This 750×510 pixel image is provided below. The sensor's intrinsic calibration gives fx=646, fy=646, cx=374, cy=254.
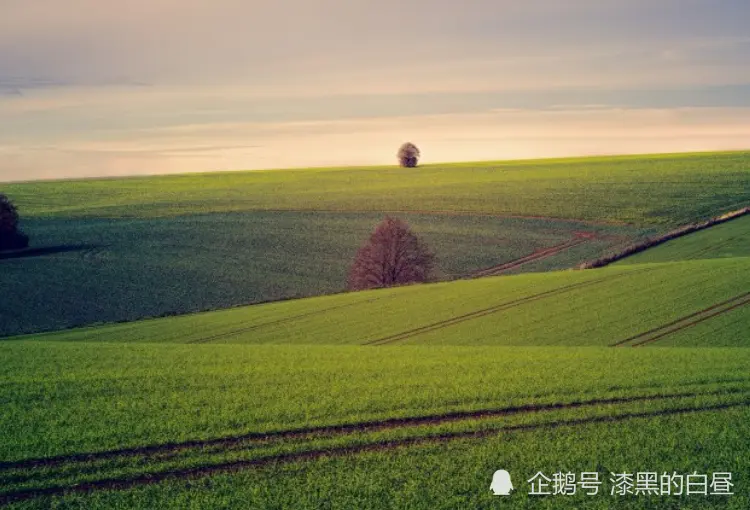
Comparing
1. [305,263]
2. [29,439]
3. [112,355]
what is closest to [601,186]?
[305,263]

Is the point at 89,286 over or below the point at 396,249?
below

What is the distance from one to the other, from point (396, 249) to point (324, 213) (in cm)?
3282

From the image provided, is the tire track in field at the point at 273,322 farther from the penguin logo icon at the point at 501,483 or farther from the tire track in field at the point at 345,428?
the penguin logo icon at the point at 501,483

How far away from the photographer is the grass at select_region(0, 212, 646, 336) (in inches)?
1603

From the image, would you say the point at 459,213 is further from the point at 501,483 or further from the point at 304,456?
the point at 501,483

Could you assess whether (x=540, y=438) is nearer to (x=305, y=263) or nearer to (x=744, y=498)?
(x=744, y=498)

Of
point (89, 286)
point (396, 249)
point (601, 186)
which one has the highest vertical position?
point (601, 186)

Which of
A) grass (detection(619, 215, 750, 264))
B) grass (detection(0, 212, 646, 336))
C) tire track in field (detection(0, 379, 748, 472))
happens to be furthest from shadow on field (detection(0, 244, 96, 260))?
tire track in field (detection(0, 379, 748, 472))

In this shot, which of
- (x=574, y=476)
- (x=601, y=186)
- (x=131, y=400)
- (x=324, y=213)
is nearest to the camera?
(x=574, y=476)

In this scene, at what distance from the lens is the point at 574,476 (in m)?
10.6

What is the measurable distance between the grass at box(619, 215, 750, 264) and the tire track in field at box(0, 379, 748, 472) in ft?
103

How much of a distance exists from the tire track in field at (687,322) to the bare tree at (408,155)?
117m

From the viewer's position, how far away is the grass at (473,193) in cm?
6875

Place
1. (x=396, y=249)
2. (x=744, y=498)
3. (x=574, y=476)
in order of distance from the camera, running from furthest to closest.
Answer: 1. (x=396, y=249)
2. (x=574, y=476)
3. (x=744, y=498)
